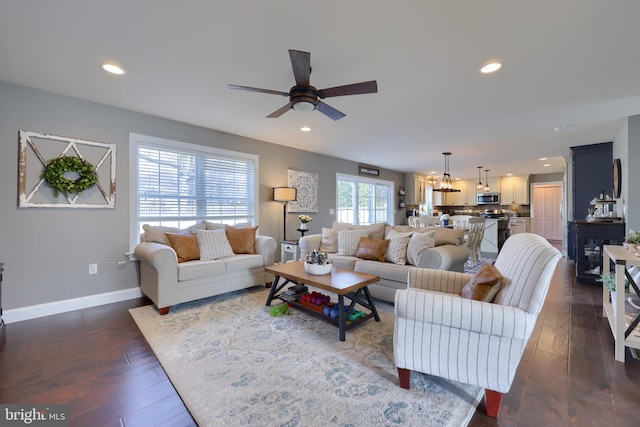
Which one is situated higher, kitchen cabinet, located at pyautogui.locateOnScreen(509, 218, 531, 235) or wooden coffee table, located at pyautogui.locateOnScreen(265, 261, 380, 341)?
kitchen cabinet, located at pyautogui.locateOnScreen(509, 218, 531, 235)

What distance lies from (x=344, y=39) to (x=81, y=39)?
1.95 metres

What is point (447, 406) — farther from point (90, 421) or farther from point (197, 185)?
point (197, 185)

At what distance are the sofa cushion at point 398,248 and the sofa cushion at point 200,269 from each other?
2.11 m

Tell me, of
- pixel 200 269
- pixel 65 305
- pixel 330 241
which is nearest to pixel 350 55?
pixel 330 241

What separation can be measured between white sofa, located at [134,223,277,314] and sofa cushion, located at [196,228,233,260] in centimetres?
8

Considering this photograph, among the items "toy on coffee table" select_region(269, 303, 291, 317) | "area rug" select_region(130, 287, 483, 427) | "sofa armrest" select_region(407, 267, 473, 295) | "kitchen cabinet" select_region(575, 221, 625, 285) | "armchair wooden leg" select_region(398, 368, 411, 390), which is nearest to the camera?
"area rug" select_region(130, 287, 483, 427)

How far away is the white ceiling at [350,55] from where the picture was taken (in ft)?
5.61

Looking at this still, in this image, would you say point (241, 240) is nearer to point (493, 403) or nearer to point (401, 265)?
point (401, 265)

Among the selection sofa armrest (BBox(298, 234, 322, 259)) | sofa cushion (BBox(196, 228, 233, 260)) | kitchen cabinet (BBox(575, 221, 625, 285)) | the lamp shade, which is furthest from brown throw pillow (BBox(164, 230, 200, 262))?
kitchen cabinet (BBox(575, 221, 625, 285))

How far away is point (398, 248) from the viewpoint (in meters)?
3.40

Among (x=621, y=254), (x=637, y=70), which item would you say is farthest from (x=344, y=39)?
(x=621, y=254)

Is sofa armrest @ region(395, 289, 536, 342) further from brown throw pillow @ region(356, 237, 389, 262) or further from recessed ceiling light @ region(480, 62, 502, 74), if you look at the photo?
recessed ceiling light @ region(480, 62, 502, 74)

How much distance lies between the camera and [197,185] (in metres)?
4.15

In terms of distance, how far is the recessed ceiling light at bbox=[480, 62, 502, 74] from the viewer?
7.58 ft
